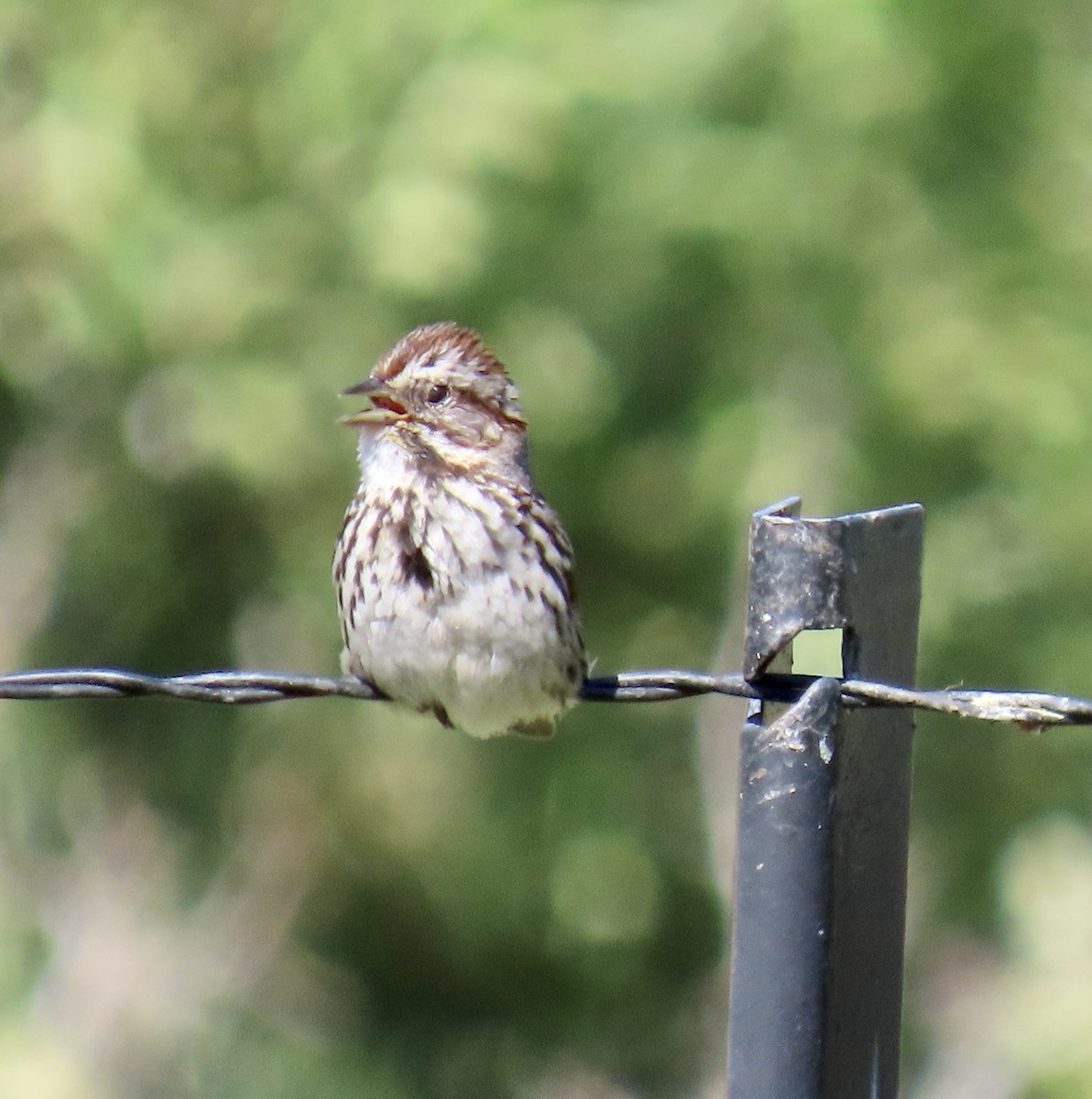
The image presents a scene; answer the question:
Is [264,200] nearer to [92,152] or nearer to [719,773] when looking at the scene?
[92,152]

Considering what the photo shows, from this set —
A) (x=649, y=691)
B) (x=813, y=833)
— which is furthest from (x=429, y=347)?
(x=813, y=833)

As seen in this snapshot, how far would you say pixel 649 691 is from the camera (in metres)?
3.49

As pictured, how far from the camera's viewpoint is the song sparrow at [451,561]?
4.49 meters

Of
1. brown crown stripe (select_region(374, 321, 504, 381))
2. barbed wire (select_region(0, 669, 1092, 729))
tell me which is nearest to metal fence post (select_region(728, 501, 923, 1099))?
barbed wire (select_region(0, 669, 1092, 729))

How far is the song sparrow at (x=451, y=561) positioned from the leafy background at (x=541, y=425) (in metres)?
2.20

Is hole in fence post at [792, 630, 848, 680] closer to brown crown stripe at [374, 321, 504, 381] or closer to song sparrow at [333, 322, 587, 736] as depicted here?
song sparrow at [333, 322, 587, 736]

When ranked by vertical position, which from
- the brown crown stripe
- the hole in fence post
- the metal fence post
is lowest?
the metal fence post

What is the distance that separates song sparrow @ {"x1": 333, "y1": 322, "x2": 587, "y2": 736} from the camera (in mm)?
4492

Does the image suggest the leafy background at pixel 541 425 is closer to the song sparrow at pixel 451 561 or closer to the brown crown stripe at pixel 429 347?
the brown crown stripe at pixel 429 347

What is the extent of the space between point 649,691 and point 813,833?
0.62 meters

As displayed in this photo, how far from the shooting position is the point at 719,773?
8062 millimetres

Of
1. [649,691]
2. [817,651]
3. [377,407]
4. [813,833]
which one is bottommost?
[813,833]

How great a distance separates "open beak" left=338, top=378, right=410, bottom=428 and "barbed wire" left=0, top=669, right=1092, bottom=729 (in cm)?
82

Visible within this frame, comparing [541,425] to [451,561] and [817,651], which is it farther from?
[451,561]
